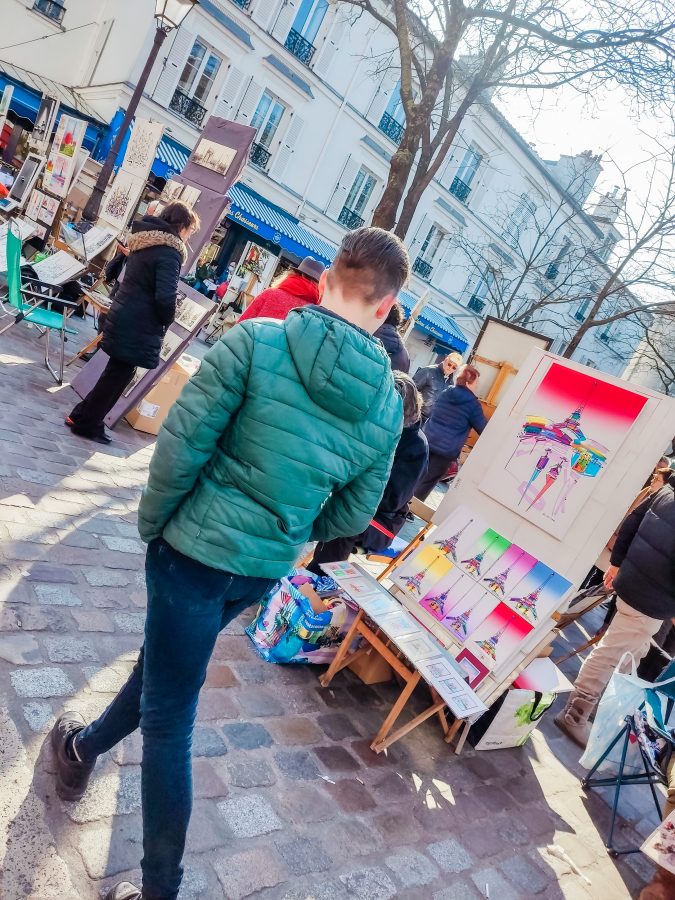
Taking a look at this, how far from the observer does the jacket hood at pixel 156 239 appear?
4.18m

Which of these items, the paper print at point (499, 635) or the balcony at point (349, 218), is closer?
the paper print at point (499, 635)

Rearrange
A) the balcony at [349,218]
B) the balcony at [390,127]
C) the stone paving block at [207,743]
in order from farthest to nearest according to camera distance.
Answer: the balcony at [349,218] → the balcony at [390,127] → the stone paving block at [207,743]

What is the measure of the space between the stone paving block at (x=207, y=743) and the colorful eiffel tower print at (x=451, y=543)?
70.9 inches

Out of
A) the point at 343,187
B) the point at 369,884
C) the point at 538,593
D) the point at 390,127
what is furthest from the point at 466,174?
the point at 369,884

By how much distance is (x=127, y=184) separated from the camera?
7191 mm

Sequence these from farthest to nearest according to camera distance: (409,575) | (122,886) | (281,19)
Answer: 1. (281,19)
2. (409,575)
3. (122,886)

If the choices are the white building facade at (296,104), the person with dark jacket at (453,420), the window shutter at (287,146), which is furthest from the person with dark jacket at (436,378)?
the window shutter at (287,146)

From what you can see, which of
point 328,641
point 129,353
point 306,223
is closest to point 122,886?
point 328,641

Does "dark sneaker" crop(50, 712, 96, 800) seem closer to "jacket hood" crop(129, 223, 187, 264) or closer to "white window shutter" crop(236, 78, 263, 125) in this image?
"jacket hood" crop(129, 223, 187, 264)

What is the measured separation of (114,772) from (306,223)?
58.0 ft

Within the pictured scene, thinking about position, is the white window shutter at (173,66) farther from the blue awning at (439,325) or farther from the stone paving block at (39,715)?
the stone paving block at (39,715)

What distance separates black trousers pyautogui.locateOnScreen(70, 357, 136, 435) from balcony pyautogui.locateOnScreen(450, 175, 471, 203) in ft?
64.7

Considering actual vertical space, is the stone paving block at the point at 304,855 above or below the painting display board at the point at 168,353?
below

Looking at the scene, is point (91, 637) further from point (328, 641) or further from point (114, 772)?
point (328, 641)
